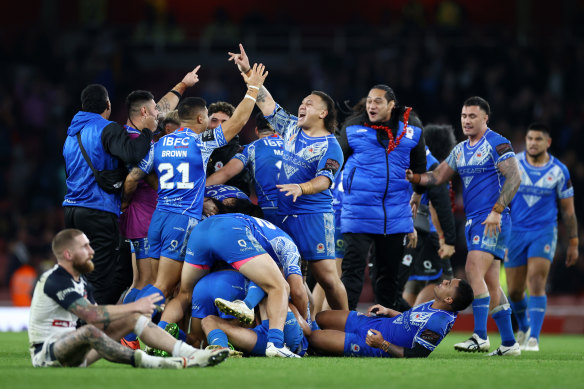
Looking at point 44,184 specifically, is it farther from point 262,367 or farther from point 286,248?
point 262,367

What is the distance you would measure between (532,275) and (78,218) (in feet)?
18.1

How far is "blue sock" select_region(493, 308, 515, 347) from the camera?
9.05m

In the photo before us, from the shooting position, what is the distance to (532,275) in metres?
10.8

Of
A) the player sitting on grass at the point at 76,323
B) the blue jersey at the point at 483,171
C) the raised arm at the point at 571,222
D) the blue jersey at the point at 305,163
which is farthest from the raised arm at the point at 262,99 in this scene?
the raised arm at the point at 571,222

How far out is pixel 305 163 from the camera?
8.98 metres

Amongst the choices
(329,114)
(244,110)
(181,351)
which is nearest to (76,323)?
(181,351)

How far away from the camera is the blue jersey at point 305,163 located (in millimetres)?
8891

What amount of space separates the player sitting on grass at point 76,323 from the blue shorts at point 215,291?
4.62 ft

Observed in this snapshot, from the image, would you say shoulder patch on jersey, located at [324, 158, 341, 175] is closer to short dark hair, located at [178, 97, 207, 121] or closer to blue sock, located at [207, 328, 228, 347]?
short dark hair, located at [178, 97, 207, 121]

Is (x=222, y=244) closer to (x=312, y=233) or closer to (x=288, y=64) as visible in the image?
(x=312, y=233)

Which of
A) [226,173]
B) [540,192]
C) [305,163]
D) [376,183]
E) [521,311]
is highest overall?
[305,163]

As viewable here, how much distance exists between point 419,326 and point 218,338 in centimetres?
184

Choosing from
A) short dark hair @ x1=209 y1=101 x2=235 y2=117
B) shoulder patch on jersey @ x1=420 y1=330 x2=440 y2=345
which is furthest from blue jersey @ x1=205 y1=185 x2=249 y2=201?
shoulder patch on jersey @ x1=420 y1=330 x2=440 y2=345

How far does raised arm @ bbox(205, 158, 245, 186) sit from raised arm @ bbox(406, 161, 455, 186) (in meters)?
1.86
